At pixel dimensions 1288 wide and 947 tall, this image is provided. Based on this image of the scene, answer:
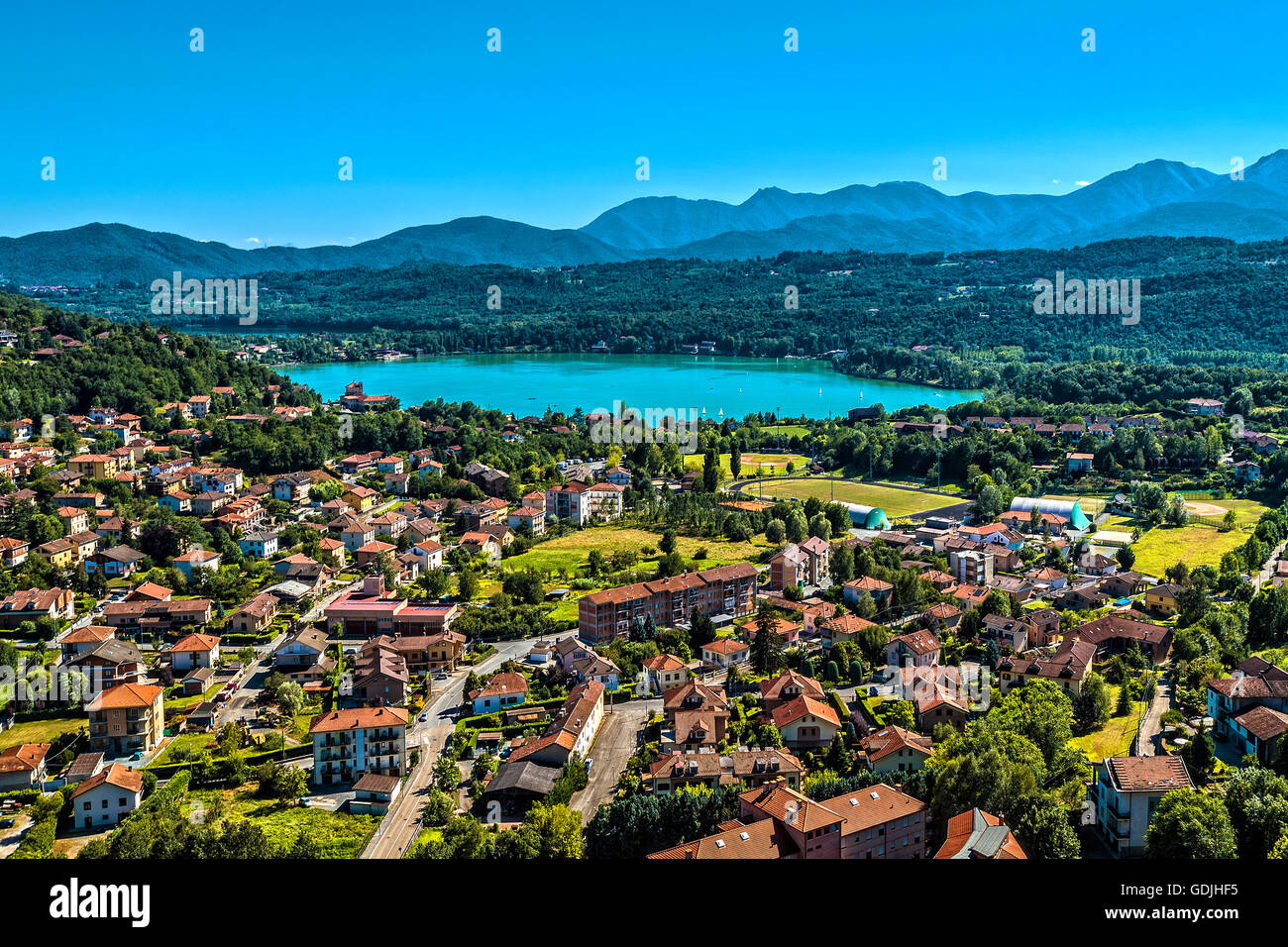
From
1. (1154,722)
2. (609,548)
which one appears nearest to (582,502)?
(609,548)

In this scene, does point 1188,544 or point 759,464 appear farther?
point 759,464

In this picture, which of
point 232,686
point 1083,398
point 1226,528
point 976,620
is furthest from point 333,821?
point 1083,398

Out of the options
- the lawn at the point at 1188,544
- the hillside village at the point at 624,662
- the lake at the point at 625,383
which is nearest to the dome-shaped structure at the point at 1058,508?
the hillside village at the point at 624,662

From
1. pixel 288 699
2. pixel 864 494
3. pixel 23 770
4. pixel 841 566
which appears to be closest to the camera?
pixel 23 770

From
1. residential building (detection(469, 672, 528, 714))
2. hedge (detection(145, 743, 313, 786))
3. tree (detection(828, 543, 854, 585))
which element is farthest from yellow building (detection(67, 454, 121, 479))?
tree (detection(828, 543, 854, 585))

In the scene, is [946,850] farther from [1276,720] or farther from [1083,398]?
[1083,398]

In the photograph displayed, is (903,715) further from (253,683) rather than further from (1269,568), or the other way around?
(1269,568)

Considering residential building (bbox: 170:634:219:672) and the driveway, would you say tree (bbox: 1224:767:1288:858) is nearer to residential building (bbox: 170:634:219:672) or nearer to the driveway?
the driveway
